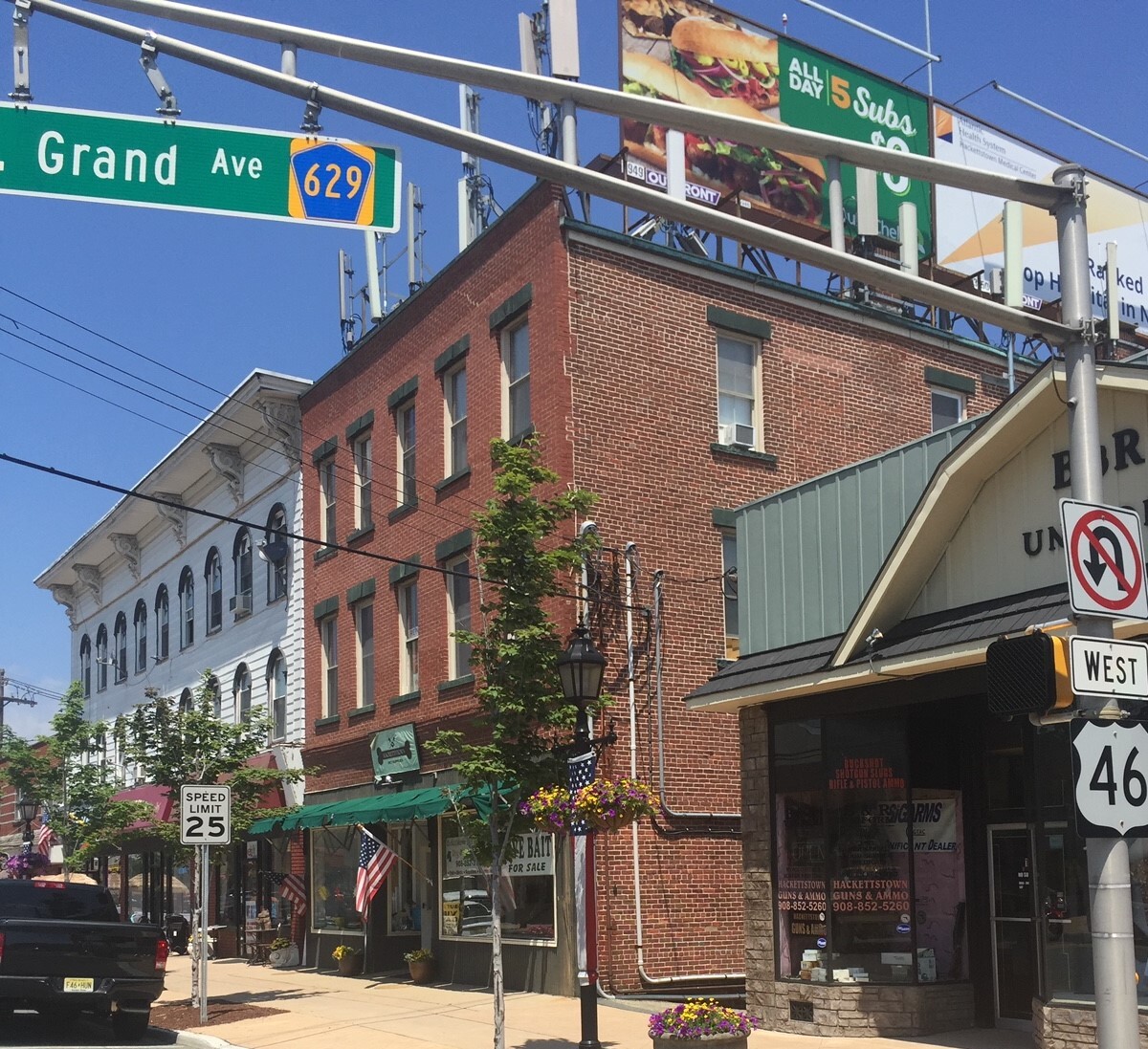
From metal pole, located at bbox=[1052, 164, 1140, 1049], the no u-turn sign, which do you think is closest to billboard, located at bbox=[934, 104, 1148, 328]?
metal pole, located at bbox=[1052, 164, 1140, 1049]

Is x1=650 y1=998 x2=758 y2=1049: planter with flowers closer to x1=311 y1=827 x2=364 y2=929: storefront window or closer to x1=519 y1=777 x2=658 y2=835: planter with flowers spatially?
x1=519 y1=777 x2=658 y2=835: planter with flowers

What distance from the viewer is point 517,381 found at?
75.6 feet

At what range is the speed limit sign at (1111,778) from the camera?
8.02m

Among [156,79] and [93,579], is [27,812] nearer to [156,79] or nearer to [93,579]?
[93,579]

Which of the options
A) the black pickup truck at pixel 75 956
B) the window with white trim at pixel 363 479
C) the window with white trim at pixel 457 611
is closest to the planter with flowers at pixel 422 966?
the window with white trim at pixel 457 611

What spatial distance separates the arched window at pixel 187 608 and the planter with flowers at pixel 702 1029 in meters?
26.4

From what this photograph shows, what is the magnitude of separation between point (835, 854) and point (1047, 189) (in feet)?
28.9

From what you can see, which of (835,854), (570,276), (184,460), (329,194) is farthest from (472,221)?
(329,194)

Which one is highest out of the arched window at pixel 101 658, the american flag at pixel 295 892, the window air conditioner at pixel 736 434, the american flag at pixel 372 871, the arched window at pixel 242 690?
the window air conditioner at pixel 736 434

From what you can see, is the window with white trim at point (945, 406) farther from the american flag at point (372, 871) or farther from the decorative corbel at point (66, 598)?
the decorative corbel at point (66, 598)

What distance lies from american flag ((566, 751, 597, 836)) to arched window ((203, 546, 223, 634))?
2219 centimetres

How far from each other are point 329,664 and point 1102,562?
22350 mm

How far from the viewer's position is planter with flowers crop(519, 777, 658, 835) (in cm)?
1430

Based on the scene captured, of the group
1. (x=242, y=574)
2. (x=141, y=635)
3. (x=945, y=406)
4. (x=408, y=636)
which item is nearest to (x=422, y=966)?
(x=408, y=636)
